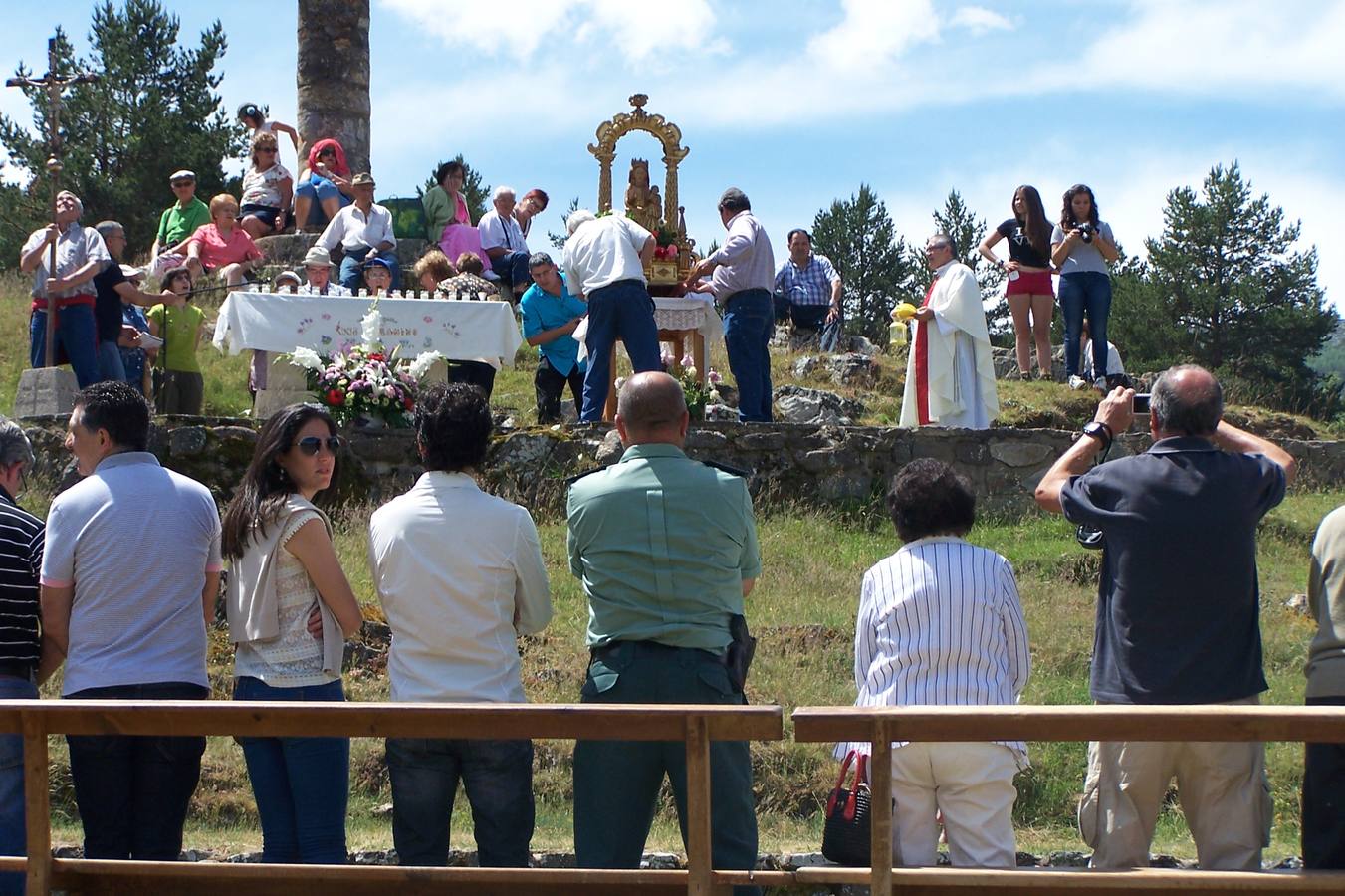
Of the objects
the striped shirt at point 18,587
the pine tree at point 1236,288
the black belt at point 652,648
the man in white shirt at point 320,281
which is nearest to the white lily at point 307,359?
the man in white shirt at point 320,281

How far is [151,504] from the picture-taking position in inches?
201

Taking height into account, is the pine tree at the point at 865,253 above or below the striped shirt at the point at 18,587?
above

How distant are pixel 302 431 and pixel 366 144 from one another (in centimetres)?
1916

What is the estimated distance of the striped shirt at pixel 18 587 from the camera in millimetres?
5094

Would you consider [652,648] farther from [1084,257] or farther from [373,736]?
[1084,257]

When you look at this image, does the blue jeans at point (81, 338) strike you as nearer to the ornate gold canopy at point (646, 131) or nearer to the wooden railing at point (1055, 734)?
the ornate gold canopy at point (646, 131)

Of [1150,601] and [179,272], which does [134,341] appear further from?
[1150,601]

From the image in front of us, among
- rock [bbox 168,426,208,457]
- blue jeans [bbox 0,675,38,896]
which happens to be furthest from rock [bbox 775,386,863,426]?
blue jeans [bbox 0,675,38,896]

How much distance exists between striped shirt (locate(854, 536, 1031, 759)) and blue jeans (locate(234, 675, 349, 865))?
1599 mm

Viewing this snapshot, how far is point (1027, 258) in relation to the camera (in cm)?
1484

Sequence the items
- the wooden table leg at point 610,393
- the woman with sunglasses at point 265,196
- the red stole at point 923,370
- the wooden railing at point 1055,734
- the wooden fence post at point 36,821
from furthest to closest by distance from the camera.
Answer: the woman with sunglasses at point 265,196, the red stole at point 923,370, the wooden table leg at point 610,393, the wooden fence post at point 36,821, the wooden railing at point 1055,734

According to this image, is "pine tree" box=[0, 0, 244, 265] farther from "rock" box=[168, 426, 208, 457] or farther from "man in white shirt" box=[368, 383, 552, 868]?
"man in white shirt" box=[368, 383, 552, 868]

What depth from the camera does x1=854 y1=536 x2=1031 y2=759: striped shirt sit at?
4.85 m

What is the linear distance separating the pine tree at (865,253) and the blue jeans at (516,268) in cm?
2485
